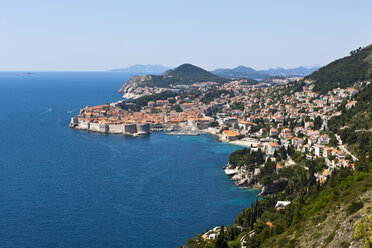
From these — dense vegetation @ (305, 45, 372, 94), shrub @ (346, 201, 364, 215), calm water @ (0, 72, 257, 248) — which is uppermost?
dense vegetation @ (305, 45, 372, 94)

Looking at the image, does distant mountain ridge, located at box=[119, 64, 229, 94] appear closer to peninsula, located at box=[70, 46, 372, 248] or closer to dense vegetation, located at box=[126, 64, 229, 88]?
dense vegetation, located at box=[126, 64, 229, 88]

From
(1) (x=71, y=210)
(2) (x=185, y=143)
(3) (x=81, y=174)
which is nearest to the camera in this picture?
(1) (x=71, y=210)

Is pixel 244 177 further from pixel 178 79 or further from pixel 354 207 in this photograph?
pixel 178 79

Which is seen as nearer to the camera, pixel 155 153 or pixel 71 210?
pixel 71 210

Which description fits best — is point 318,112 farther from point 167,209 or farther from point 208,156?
point 167,209

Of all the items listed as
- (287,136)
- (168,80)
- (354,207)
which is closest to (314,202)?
(354,207)

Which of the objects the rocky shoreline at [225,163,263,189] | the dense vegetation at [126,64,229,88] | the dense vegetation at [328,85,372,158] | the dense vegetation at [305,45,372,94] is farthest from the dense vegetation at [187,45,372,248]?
the dense vegetation at [126,64,229,88]

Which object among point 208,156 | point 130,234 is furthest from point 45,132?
point 130,234
